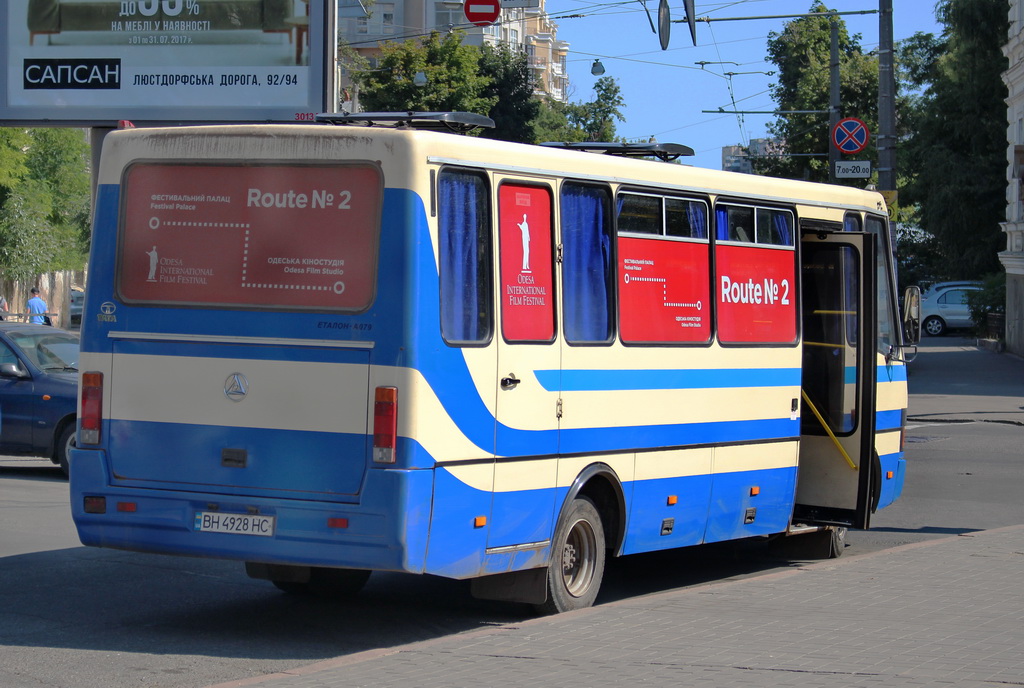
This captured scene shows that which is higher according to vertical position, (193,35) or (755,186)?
(193,35)

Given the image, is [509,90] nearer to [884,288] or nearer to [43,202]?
[43,202]

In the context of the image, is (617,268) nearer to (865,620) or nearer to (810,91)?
(865,620)

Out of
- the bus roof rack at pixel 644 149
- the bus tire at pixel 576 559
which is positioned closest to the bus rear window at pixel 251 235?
the bus tire at pixel 576 559

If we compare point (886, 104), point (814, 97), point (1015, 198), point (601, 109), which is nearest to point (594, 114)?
point (601, 109)

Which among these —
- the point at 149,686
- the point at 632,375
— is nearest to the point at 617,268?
the point at 632,375

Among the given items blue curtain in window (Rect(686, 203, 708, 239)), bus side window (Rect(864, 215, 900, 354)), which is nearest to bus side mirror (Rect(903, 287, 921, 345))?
bus side window (Rect(864, 215, 900, 354))

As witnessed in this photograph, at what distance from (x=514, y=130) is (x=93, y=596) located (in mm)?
47195

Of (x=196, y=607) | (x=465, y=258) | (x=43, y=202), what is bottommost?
(x=196, y=607)

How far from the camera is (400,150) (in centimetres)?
721

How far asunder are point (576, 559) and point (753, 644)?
5.57ft

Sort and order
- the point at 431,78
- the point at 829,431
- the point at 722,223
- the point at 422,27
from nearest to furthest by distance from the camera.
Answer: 1. the point at 722,223
2. the point at 829,431
3. the point at 431,78
4. the point at 422,27

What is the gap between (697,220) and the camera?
31.0ft

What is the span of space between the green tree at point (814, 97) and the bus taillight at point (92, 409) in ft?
162

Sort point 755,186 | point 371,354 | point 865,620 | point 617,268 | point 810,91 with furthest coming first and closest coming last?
point 810,91, point 755,186, point 617,268, point 865,620, point 371,354
